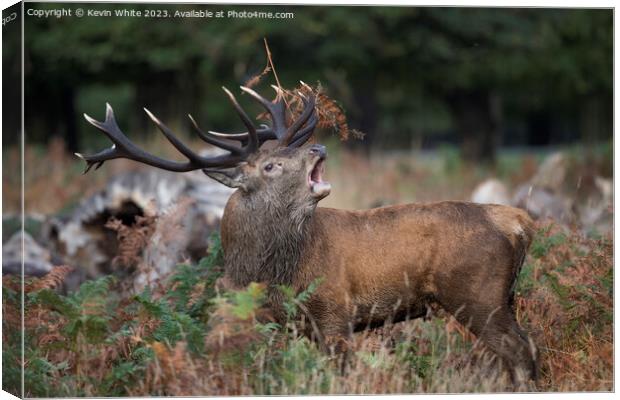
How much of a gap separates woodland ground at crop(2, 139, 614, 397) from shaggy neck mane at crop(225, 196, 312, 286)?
183mm

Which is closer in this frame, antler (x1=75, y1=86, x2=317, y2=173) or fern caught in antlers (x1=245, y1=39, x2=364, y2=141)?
antler (x1=75, y1=86, x2=317, y2=173)

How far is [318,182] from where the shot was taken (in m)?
6.20

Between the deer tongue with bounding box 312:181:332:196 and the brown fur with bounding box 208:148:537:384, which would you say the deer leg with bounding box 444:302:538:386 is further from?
the deer tongue with bounding box 312:181:332:196

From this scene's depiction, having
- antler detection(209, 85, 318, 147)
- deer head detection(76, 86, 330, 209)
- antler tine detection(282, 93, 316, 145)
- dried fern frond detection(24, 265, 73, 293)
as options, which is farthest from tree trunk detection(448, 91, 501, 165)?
dried fern frond detection(24, 265, 73, 293)

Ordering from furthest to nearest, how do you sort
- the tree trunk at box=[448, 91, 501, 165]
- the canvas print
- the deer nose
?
the tree trunk at box=[448, 91, 501, 165], the deer nose, the canvas print

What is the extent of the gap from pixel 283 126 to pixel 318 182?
614mm

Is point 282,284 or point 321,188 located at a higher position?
point 321,188

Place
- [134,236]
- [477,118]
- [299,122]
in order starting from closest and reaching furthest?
[299,122] < [134,236] < [477,118]

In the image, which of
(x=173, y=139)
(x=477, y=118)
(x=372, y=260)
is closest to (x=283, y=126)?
(x=173, y=139)

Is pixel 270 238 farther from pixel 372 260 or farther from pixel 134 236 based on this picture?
pixel 134 236

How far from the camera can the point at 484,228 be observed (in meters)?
6.28

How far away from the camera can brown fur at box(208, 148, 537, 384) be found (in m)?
6.19

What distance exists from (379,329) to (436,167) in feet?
36.9

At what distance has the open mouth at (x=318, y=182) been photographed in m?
6.12
